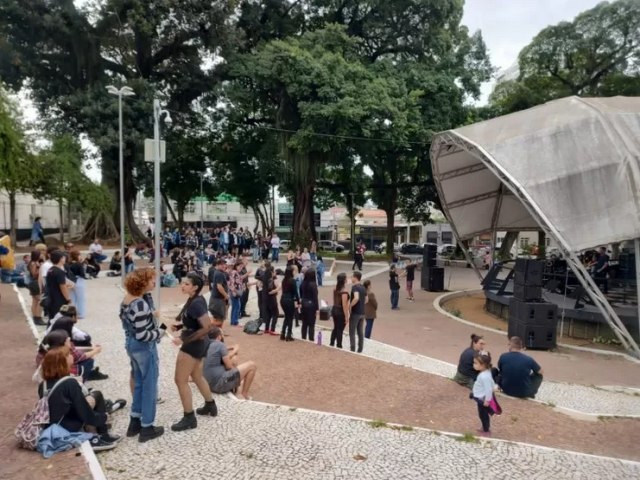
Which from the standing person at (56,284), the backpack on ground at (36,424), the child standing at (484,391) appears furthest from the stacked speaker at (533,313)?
the backpack on ground at (36,424)

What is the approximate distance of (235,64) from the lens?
29.1 m

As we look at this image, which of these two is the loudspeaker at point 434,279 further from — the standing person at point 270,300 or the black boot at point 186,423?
the black boot at point 186,423

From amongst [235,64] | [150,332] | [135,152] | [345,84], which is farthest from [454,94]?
[150,332]

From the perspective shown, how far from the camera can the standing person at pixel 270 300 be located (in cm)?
1123

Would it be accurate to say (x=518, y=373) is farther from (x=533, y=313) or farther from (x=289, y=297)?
(x=533, y=313)

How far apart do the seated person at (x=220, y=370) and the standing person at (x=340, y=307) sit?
137 inches

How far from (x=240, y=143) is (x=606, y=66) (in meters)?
26.6

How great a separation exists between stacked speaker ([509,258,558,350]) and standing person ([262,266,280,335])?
238 inches

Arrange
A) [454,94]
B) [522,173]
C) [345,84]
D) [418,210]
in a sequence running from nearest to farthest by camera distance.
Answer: [522,173] → [345,84] → [454,94] → [418,210]

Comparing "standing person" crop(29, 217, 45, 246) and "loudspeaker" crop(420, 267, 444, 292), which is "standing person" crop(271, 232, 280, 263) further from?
"standing person" crop(29, 217, 45, 246)

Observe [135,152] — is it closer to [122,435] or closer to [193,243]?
[193,243]

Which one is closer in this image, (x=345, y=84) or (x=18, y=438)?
(x=18, y=438)

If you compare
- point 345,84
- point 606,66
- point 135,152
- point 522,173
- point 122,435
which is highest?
point 606,66

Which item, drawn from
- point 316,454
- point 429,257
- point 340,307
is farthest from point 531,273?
point 429,257
